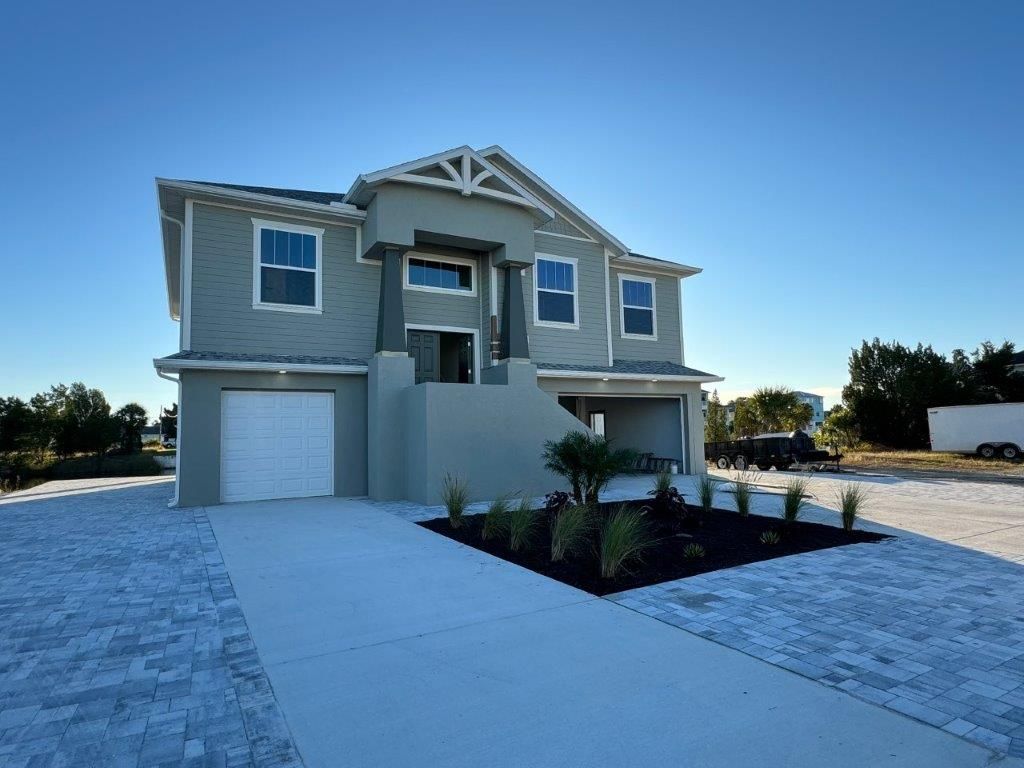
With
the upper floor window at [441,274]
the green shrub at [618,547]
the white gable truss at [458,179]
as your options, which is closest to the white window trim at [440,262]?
the upper floor window at [441,274]

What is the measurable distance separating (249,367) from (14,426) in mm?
27908

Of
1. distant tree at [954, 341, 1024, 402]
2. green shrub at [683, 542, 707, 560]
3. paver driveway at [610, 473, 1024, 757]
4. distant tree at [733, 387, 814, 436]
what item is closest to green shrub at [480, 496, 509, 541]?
green shrub at [683, 542, 707, 560]

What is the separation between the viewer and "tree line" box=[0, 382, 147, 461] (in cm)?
2870

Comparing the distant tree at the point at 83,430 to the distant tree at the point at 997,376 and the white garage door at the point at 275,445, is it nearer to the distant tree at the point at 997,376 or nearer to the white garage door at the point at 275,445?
the white garage door at the point at 275,445

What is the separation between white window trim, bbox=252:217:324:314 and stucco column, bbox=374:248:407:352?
138 centimetres

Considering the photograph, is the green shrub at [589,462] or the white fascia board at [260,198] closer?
the green shrub at [589,462]

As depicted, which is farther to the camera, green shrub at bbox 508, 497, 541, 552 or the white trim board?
the white trim board

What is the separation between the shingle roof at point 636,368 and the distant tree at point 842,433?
1771 cm

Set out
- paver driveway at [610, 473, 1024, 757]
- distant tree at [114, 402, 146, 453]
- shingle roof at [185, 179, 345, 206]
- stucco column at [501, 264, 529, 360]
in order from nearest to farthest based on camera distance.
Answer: paver driveway at [610, 473, 1024, 757] < shingle roof at [185, 179, 345, 206] < stucco column at [501, 264, 529, 360] < distant tree at [114, 402, 146, 453]

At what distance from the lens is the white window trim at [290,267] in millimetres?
11570

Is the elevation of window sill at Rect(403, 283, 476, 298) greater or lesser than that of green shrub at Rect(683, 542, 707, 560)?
greater

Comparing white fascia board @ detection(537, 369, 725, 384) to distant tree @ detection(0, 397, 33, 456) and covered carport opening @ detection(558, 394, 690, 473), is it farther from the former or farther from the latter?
distant tree @ detection(0, 397, 33, 456)

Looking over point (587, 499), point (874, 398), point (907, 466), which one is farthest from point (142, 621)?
point (874, 398)

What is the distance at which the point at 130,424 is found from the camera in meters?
37.1
